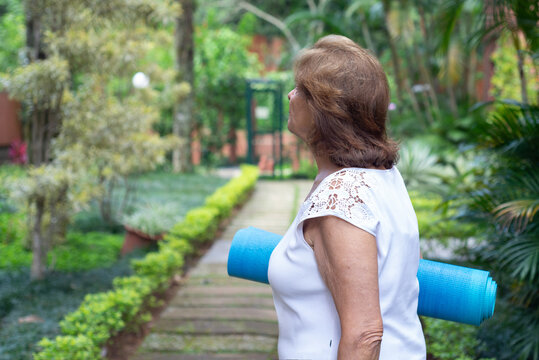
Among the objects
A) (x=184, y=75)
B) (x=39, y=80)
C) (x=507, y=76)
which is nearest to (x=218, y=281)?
(x=39, y=80)

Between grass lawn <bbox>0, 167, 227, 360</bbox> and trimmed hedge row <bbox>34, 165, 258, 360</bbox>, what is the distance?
0.64ft

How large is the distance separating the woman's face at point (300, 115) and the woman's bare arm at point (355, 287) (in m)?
0.25

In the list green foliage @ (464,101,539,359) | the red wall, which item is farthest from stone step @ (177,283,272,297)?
the red wall

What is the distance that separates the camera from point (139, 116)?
5.52 m

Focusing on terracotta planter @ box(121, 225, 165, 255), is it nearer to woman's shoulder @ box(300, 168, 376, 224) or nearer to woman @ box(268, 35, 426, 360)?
woman @ box(268, 35, 426, 360)

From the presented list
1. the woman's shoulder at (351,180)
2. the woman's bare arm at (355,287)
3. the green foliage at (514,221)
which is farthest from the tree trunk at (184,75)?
the woman's bare arm at (355,287)

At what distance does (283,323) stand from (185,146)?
1094 cm

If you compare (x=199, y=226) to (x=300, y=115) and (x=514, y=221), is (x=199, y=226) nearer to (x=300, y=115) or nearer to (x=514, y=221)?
(x=514, y=221)

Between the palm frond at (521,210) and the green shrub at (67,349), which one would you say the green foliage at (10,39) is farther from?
the palm frond at (521,210)

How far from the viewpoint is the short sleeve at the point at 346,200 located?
114 cm

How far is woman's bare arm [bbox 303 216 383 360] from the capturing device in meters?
1.12

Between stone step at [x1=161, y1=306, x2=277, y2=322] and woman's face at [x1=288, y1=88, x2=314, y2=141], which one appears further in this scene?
stone step at [x1=161, y1=306, x2=277, y2=322]

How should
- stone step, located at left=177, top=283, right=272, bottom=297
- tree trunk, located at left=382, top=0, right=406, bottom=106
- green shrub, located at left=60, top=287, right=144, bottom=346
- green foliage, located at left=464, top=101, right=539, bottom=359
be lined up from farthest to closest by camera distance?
tree trunk, located at left=382, top=0, right=406, bottom=106, stone step, located at left=177, top=283, right=272, bottom=297, green shrub, located at left=60, top=287, right=144, bottom=346, green foliage, located at left=464, top=101, right=539, bottom=359

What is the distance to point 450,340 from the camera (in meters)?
3.26
